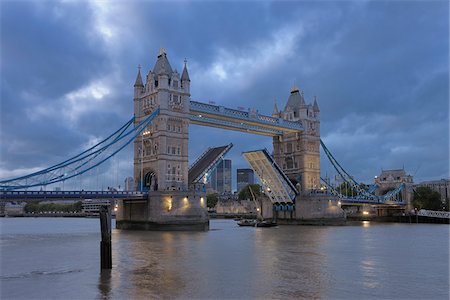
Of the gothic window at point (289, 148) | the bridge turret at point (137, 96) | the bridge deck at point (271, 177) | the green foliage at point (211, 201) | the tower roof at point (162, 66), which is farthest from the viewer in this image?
the green foliage at point (211, 201)

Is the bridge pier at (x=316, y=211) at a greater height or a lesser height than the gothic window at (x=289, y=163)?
lesser

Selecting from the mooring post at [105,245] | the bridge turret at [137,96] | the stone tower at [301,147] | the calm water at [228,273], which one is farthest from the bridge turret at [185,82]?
the mooring post at [105,245]

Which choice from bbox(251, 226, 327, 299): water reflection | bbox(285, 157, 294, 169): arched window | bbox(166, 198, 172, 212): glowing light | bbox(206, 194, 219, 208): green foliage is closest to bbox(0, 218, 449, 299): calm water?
bbox(251, 226, 327, 299): water reflection

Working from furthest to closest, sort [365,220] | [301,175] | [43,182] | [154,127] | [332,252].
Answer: [365,220], [301,175], [154,127], [43,182], [332,252]

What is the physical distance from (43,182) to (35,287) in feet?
108

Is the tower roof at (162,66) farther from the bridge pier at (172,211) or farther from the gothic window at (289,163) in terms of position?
the gothic window at (289,163)

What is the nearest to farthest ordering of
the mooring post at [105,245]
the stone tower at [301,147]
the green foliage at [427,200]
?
the mooring post at [105,245] → the stone tower at [301,147] → the green foliage at [427,200]

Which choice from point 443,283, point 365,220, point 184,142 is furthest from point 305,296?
point 365,220

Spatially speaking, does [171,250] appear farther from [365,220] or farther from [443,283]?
[365,220]

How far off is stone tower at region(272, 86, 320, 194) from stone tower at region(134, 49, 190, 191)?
2312 cm

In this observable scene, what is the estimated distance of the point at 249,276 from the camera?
21562mm

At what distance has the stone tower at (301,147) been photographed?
247 feet

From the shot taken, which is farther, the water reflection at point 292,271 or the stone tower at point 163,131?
the stone tower at point 163,131

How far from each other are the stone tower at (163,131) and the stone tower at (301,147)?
2312 cm
